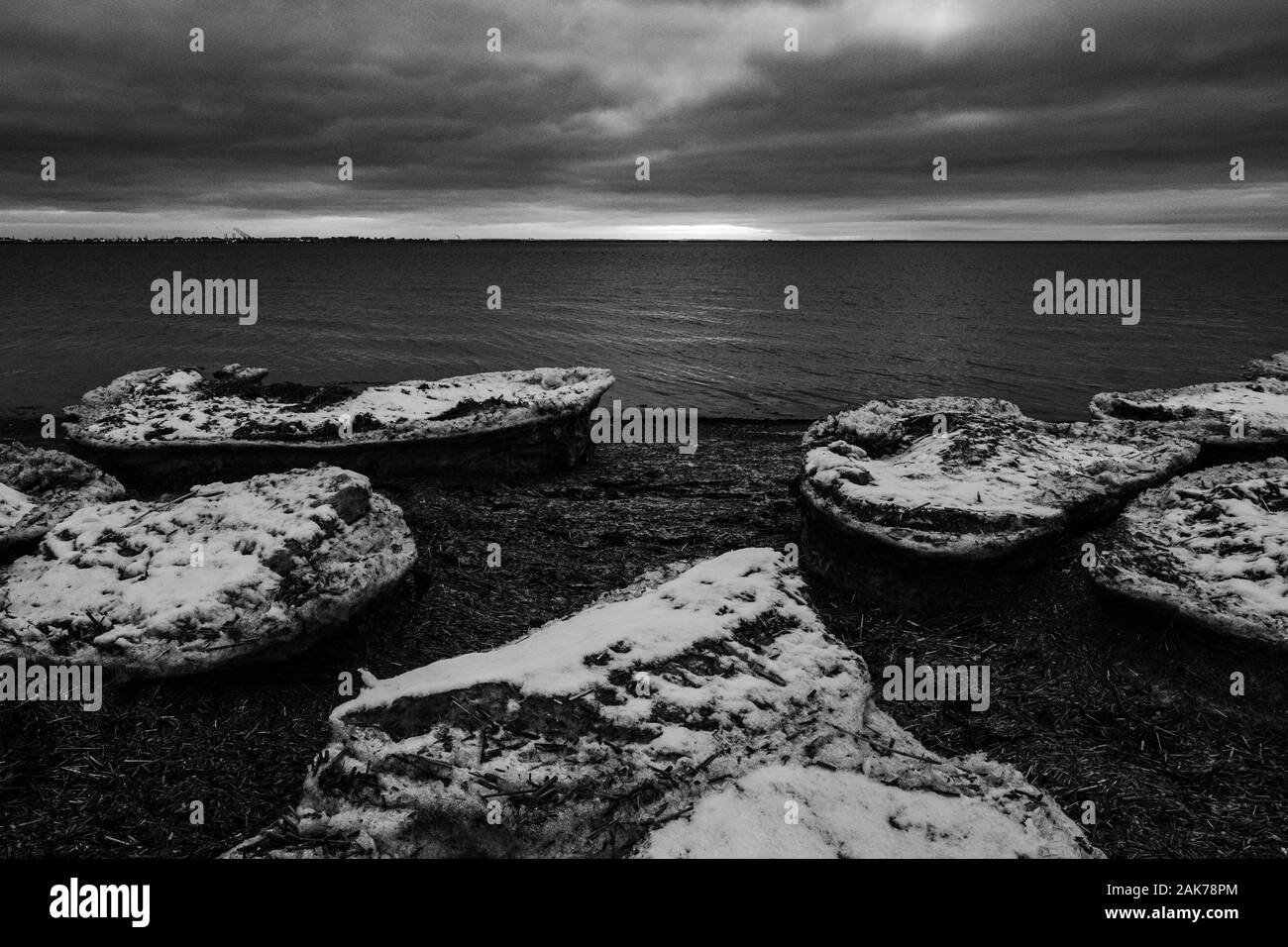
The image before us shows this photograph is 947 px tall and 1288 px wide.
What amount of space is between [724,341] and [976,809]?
1243 inches

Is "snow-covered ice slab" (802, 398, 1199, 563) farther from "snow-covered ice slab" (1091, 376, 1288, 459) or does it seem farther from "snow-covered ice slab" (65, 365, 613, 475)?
"snow-covered ice slab" (65, 365, 613, 475)

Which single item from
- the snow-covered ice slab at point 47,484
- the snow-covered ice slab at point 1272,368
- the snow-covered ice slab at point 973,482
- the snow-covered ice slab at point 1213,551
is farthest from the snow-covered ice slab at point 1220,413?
the snow-covered ice slab at point 47,484

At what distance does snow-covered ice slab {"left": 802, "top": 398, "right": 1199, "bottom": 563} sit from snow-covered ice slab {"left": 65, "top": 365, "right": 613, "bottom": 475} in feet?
14.0

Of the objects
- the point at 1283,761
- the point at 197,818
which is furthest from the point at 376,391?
the point at 1283,761

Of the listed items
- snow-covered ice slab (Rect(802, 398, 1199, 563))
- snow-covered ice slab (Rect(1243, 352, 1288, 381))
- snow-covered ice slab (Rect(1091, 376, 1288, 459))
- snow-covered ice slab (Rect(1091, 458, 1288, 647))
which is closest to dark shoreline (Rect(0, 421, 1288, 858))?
snow-covered ice slab (Rect(1091, 458, 1288, 647))

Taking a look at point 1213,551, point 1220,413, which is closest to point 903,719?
point 1213,551

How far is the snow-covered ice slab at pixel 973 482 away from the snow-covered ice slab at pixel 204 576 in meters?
3.69

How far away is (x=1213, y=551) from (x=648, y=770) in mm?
4628

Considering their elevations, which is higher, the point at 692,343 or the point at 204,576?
the point at 692,343

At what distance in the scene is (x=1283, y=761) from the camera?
15.2 ft

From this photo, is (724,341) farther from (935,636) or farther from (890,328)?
(935,636)

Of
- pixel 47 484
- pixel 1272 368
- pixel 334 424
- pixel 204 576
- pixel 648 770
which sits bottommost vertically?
pixel 648 770

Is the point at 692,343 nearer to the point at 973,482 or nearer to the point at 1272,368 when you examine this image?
the point at 1272,368

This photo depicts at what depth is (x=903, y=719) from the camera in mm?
5141
